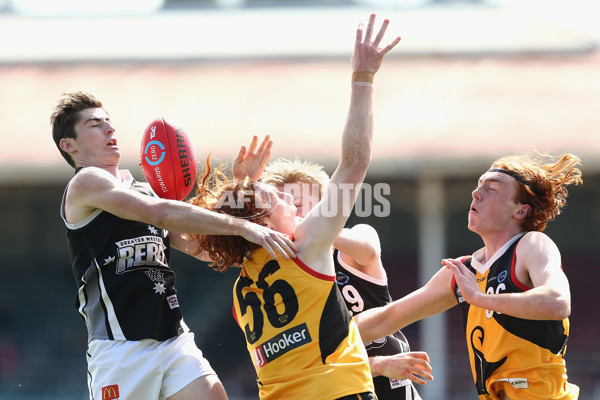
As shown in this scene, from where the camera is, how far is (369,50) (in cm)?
317

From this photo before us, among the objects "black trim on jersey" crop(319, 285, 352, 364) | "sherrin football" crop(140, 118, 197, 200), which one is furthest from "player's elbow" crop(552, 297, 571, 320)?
"sherrin football" crop(140, 118, 197, 200)

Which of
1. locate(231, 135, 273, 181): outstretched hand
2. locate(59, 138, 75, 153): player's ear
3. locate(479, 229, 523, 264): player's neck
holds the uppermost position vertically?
locate(59, 138, 75, 153): player's ear

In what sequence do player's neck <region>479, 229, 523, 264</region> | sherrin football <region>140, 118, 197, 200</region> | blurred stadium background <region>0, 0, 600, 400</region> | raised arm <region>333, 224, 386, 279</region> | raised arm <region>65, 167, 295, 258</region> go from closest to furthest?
raised arm <region>65, 167, 295, 258</region>
player's neck <region>479, 229, 523, 264</region>
raised arm <region>333, 224, 386, 279</region>
sherrin football <region>140, 118, 197, 200</region>
blurred stadium background <region>0, 0, 600, 400</region>

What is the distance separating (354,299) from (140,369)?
45.3 inches

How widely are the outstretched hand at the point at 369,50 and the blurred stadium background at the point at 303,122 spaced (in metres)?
9.24

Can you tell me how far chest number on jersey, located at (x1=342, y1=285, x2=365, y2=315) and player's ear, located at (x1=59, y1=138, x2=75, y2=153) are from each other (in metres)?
1.57

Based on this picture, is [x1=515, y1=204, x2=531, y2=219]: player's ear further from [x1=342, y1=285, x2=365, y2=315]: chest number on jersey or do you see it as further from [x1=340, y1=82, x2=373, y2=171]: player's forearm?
[x1=342, y1=285, x2=365, y2=315]: chest number on jersey

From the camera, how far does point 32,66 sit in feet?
57.1

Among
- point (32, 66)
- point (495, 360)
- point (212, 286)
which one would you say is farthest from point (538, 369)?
point (32, 66)

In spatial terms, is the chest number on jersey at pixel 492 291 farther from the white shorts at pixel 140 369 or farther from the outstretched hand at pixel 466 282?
the white shorts at pixel 140 369

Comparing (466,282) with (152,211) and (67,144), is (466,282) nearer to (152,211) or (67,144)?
(152,211)

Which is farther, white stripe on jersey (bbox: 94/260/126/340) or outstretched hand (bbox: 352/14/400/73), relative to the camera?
white stripe on jersey (bbox: 94/260/126/340)

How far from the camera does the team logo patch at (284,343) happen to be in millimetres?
2988

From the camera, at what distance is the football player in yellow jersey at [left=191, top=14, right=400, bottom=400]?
2.96 metres
